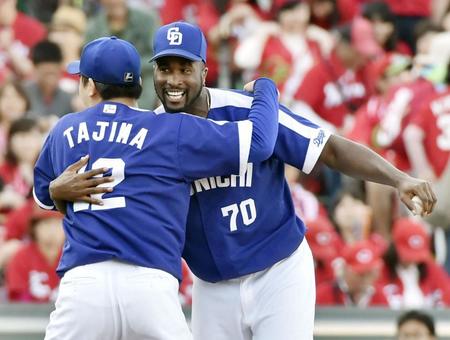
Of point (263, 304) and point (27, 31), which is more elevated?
point (27, 31)

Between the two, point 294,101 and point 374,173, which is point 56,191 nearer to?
point 374,173

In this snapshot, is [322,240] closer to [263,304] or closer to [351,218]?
[351,218]

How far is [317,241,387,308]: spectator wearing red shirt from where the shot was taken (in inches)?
340

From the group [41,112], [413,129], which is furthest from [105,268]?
[41,112]

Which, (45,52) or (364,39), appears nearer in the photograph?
(45,52)

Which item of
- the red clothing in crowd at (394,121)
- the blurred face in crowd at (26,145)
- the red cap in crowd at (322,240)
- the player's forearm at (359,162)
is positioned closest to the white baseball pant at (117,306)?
the player's forearm at (359,162)

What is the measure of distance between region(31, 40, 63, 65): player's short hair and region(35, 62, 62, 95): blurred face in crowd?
0.20 feet

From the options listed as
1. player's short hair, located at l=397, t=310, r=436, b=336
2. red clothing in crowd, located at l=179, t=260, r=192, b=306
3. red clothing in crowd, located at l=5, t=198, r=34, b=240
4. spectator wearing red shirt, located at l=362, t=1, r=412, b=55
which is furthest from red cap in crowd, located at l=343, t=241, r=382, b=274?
spectator wearing red shirt, located at l=362, t=1, r=412, b=55

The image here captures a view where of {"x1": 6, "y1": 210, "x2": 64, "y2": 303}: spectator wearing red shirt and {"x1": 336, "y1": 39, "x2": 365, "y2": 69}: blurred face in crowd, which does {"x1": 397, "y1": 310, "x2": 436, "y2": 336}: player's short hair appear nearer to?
{"x1": 6, "y1": 210, "x2": 64, "y2": 303}: spectator wearing red shirt

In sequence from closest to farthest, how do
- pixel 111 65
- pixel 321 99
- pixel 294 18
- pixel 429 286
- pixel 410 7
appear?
pixel 111 65, pixel 429 286, pixel 321 99, pixel 294 18, pixel 410 7

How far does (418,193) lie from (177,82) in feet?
3.65

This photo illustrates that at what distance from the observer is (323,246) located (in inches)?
351

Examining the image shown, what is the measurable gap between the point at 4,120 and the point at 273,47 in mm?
2259

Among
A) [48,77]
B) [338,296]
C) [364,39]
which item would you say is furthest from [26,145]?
[364,39]
